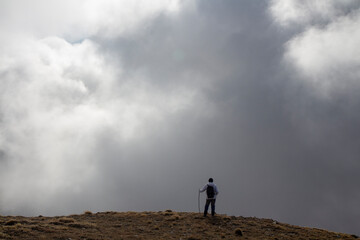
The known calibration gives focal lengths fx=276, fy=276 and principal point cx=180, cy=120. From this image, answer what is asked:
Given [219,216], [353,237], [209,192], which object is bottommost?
[353,237]

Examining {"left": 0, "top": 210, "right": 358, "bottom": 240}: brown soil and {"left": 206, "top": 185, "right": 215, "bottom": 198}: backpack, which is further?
{"left": 206, "top": 185, "right": 215, "bottom": 198}: backpack

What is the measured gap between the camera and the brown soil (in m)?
18.8

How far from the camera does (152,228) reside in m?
22.1

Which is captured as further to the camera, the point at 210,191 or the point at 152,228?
the point at 210,191

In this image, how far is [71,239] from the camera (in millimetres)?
17469

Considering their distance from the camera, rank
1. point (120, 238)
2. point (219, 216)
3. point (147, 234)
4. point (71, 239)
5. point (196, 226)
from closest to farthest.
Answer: point (71, 239), point (120, 238), point (147, 234), point (196, 226), point (219, 216)

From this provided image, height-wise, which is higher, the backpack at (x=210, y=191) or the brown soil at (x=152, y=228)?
the backpack at (x=210, y=191)

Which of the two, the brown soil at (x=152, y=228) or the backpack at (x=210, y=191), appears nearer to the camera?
the brown soil at (x=152, y=228)

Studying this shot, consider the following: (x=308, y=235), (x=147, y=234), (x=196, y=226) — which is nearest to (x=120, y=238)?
(x=147, y=234)

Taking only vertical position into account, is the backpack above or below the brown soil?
above

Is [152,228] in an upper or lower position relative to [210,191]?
lower

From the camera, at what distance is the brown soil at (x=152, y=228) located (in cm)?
1880

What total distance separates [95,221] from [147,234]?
6562 millimetres

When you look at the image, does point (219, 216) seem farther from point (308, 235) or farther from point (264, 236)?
point (308, 235)
